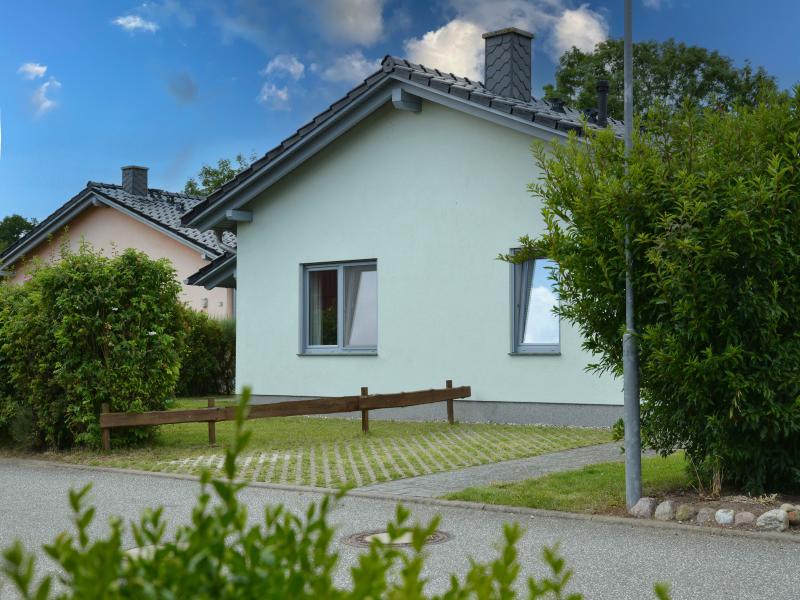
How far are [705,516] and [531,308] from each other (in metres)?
8.89

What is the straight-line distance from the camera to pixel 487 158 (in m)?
17.0

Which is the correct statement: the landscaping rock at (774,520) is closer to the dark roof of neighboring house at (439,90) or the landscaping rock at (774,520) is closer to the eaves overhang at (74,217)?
the dark roof of neighboring house at (439,90)

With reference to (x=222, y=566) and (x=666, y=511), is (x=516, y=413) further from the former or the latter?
(x=222, y=566)

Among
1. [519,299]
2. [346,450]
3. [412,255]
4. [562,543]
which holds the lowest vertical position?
[562,543]

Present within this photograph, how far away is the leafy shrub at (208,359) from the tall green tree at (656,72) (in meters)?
29.6

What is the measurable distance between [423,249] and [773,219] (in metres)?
10.3

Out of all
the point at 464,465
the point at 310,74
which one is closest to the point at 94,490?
the point at 464,465

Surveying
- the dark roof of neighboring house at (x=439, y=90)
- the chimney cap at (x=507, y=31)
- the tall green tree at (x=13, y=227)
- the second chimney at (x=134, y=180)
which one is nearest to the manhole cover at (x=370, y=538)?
the dark roof of neighboring house at (x=439, y=90)

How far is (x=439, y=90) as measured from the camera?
17094mm

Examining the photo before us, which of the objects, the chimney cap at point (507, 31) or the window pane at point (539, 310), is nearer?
the window pane at point (539, 310)

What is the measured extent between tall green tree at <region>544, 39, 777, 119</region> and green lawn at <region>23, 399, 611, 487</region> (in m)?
37.7

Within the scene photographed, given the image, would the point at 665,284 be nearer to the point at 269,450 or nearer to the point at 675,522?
the point at 675,522

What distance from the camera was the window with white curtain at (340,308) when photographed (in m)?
18.7

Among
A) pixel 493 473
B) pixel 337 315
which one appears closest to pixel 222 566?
pixel 493 473
